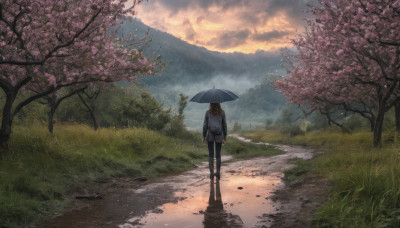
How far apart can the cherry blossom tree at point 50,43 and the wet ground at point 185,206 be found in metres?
4.03

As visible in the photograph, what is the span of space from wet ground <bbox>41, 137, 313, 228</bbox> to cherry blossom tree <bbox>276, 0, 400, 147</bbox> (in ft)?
17.7

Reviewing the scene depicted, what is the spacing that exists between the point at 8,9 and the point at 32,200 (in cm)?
492

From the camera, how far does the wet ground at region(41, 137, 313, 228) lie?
566 centimetres

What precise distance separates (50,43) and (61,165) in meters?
3.62

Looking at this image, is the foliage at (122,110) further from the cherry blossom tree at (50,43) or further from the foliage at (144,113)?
the cherry blossom tree at (50,43)

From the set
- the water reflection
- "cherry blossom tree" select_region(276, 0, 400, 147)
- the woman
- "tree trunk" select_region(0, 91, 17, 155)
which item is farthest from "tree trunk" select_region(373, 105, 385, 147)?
"tree trunk" select_region(0, 91, 17, 155)

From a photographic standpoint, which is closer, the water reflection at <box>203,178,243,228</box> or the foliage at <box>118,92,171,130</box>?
the water reflection at <box>203,178,243,228</box>

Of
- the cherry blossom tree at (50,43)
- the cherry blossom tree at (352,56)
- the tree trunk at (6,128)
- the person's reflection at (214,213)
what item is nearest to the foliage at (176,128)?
the cherry blossom tree at (352,56)

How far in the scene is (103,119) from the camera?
2652 cm

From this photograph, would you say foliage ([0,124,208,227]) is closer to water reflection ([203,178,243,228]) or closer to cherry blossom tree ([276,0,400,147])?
water reflection ([203,178,243,228])

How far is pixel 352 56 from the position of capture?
12.6m

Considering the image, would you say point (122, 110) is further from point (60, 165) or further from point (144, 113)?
point (60, 165)

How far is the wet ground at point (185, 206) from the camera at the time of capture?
5.66 meters

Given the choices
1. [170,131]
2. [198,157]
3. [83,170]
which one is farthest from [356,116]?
[83,170]
